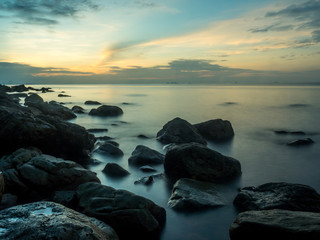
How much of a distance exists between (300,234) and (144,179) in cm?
621

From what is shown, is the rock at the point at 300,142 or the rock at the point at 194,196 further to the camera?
the rock at the point at 300,142

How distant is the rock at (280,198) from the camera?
7410mm

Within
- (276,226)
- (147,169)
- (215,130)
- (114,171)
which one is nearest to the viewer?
(276,226)

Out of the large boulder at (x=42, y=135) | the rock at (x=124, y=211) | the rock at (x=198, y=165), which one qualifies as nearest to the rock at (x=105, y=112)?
the large boulder at (x=42, y=135)

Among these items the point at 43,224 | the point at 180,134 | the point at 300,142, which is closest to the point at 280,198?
the point at 43,224

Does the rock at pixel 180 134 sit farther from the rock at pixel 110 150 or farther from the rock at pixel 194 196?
the rock at pixel 194 196

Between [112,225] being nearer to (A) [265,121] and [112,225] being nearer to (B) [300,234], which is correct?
(B) [300,234]

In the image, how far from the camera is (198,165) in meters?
10.7

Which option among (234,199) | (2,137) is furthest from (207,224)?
(2,137)

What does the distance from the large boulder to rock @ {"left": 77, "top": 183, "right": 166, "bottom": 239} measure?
5.77 meters

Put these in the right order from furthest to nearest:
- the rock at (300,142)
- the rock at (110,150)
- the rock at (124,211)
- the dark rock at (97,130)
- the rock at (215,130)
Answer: the dark rock at (97,130) → the rock at (215,130) → the rock at (300,142) → the rock at (110,150) → the rock at (124,211)

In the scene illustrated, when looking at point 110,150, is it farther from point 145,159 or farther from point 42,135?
point 42,135

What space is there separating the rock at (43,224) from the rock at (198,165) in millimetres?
6595

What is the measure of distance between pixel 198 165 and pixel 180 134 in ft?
20.5
